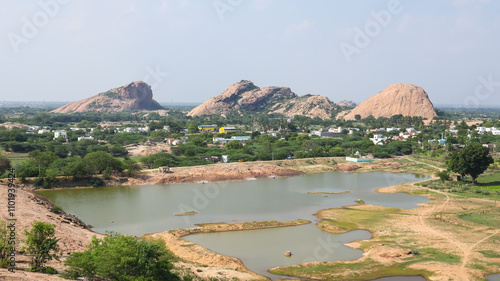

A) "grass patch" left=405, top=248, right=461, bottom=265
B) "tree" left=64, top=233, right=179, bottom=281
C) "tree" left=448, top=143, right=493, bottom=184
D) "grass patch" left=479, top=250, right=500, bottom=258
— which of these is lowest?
"grass patch" left=405, top=248, right=461, bottom=265

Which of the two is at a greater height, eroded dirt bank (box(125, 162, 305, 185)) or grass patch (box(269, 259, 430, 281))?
eroded dirt bank (box(125, 162, 305, 185))

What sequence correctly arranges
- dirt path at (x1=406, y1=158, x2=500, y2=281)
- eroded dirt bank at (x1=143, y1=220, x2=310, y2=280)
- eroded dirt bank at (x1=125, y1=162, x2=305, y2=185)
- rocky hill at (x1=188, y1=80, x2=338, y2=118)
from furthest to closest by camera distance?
1. rocky hill at (x1=188, y1=80, x2=338, y2=118)
2. eroded dirt bank at (x1=125, y1=162, x2=305, y2=185)
3. eroded dirt bank at (x1=143, y1=220, x2=310, y2=280)
4. dirt path at (x1=406, y1=158, x2=500, y2=281)

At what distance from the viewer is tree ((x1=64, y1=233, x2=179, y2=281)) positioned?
14.6 meters

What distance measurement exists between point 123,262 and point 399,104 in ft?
430

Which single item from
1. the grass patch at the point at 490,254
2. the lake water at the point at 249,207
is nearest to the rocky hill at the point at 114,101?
the lake water at the point at 249,207

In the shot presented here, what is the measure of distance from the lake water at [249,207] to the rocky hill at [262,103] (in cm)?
10424

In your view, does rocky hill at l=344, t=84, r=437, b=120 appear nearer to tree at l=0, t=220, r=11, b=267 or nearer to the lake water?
the lake water

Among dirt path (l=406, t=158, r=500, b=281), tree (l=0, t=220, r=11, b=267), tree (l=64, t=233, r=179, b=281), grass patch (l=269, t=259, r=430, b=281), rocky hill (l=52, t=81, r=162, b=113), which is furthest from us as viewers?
rocky hill (l=52, t=81, r=162, b=113)

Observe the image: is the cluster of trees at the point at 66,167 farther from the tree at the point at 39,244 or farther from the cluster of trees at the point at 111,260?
the cluster of trees at the point at 111,260

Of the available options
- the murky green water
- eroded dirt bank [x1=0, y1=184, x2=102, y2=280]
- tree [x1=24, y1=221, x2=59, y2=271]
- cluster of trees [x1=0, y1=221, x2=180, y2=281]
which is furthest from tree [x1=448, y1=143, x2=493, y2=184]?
tree [x1=24, y1=221, x2=59, y2=271]

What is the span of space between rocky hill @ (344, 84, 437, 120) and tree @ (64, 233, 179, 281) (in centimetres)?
12368

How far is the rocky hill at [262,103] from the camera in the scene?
152 m

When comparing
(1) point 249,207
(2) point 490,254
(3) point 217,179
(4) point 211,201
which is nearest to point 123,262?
(2) point 490,254

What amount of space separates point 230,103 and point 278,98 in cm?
2119
